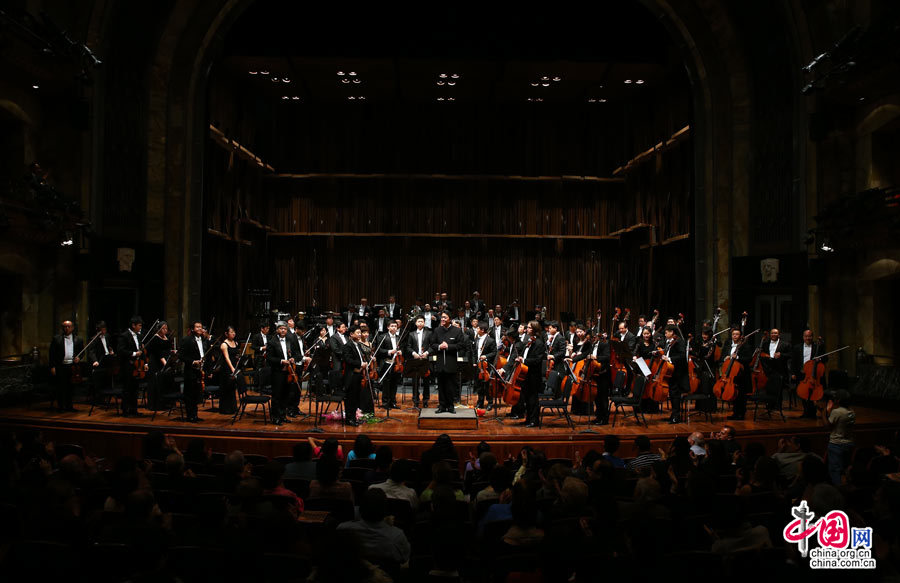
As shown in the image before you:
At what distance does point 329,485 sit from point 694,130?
44.9 ft

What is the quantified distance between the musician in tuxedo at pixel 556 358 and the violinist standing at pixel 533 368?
0.39 meters

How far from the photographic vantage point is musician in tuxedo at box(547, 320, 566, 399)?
1123 centimetres

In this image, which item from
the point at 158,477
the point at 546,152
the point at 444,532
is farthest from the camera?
the point at 546,152

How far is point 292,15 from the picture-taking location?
1688 centimetres

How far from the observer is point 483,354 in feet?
38.6

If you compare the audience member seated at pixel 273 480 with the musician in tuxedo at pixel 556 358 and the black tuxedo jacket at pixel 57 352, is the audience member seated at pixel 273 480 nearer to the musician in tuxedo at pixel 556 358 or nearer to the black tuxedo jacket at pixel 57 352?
the musician in tuxedo at pixel 556 358

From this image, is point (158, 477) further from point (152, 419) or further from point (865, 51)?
point (865, 51)

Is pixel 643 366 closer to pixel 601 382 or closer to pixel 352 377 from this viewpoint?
pixel 601 382

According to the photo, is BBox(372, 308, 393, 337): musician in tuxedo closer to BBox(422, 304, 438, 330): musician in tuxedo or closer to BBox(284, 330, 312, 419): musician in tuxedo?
BBox(422, 304, 438, 330): musician in tuxedo

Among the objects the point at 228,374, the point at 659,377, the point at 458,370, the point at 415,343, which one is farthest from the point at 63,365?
the point at 659,377

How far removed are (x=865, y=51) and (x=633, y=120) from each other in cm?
948

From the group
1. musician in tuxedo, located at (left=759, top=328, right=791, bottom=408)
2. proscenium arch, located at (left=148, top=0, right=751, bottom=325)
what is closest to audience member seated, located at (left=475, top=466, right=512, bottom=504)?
musician in tuxedo, located at (left=759, top=328, right=791, bottom=408)

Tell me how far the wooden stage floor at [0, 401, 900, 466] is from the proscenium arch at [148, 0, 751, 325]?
16.7 feet

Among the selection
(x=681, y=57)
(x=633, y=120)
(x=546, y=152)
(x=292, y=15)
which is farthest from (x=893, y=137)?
(x=292, y=15)
